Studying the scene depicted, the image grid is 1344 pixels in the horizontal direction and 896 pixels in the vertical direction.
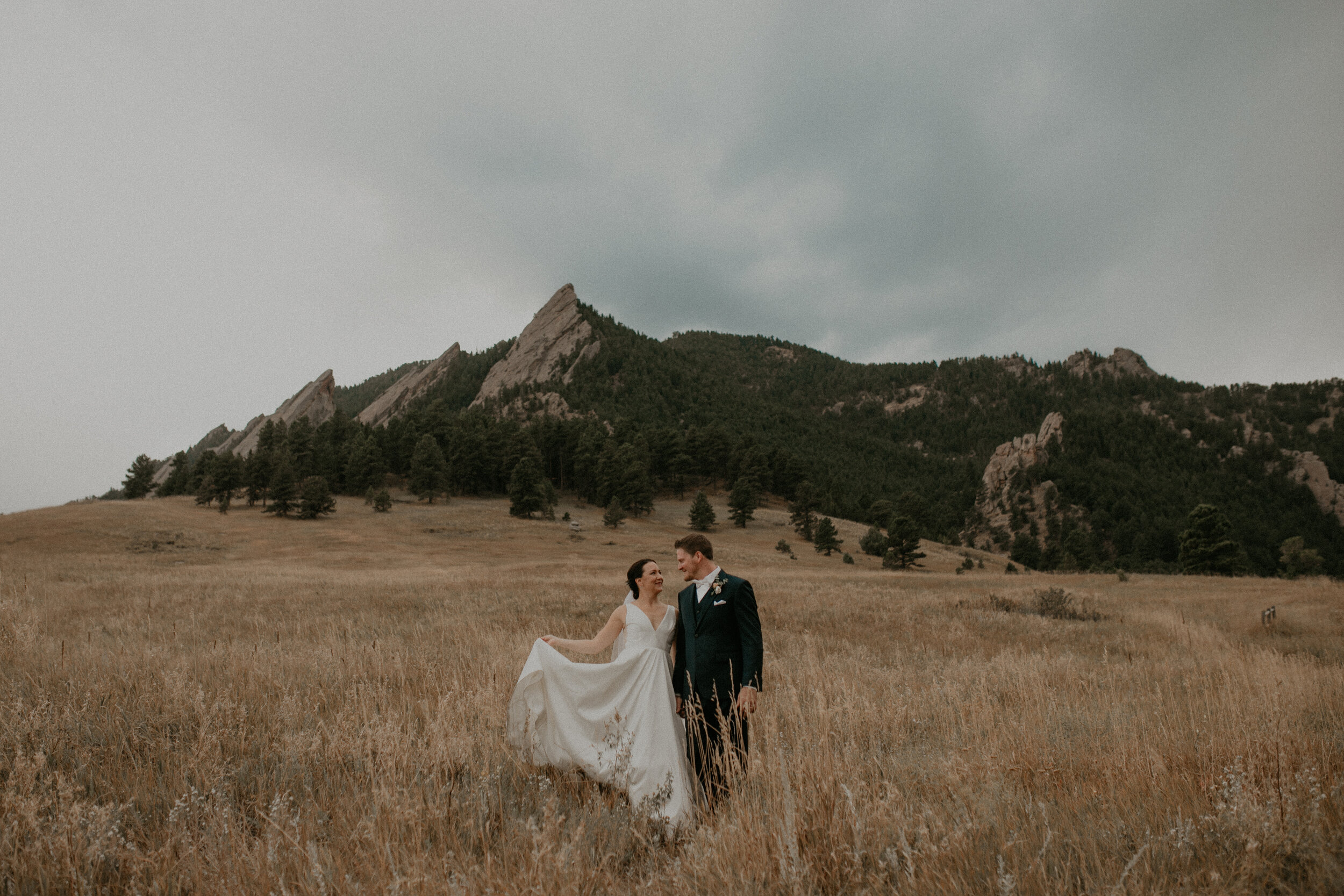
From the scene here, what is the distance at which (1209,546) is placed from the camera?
180 ft

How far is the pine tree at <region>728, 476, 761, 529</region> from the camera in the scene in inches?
2852

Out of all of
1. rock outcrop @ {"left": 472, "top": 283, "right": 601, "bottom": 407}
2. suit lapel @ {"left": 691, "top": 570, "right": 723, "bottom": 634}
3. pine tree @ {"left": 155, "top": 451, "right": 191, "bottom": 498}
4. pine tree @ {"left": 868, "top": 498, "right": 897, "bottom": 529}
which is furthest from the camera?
rock outcrop @ {"left": 472, "top": 283, "right": 601, "bottom": 407}

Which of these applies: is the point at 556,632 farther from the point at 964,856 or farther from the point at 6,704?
the point at 964,856

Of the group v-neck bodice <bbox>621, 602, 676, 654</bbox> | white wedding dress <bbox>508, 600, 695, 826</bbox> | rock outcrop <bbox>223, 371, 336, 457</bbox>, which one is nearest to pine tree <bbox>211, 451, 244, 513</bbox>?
white wedding dress <bbox>508, 600, 695, 826</bbox>

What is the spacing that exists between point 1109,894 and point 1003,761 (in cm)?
228

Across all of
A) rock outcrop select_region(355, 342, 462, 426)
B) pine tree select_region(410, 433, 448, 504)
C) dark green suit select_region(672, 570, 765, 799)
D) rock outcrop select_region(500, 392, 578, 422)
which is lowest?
dark green suit select_region(672, 570, 765, 799)

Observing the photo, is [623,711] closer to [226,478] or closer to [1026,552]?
[226,478]

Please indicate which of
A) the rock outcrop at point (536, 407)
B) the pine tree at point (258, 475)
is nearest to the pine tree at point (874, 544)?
the pine tree at point (258, 475)

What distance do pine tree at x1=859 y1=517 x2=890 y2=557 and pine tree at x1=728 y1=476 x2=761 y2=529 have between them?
47.3ft

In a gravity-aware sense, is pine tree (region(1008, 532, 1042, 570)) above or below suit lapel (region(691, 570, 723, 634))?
below

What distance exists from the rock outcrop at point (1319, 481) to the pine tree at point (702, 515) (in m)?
171

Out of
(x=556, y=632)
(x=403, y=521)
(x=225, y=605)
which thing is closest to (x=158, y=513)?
(x=403, y=521)

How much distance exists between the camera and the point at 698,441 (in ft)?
303

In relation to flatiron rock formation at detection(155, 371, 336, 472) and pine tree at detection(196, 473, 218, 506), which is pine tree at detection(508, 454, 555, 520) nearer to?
pine tree at detection(196, 473, 218, 506)
